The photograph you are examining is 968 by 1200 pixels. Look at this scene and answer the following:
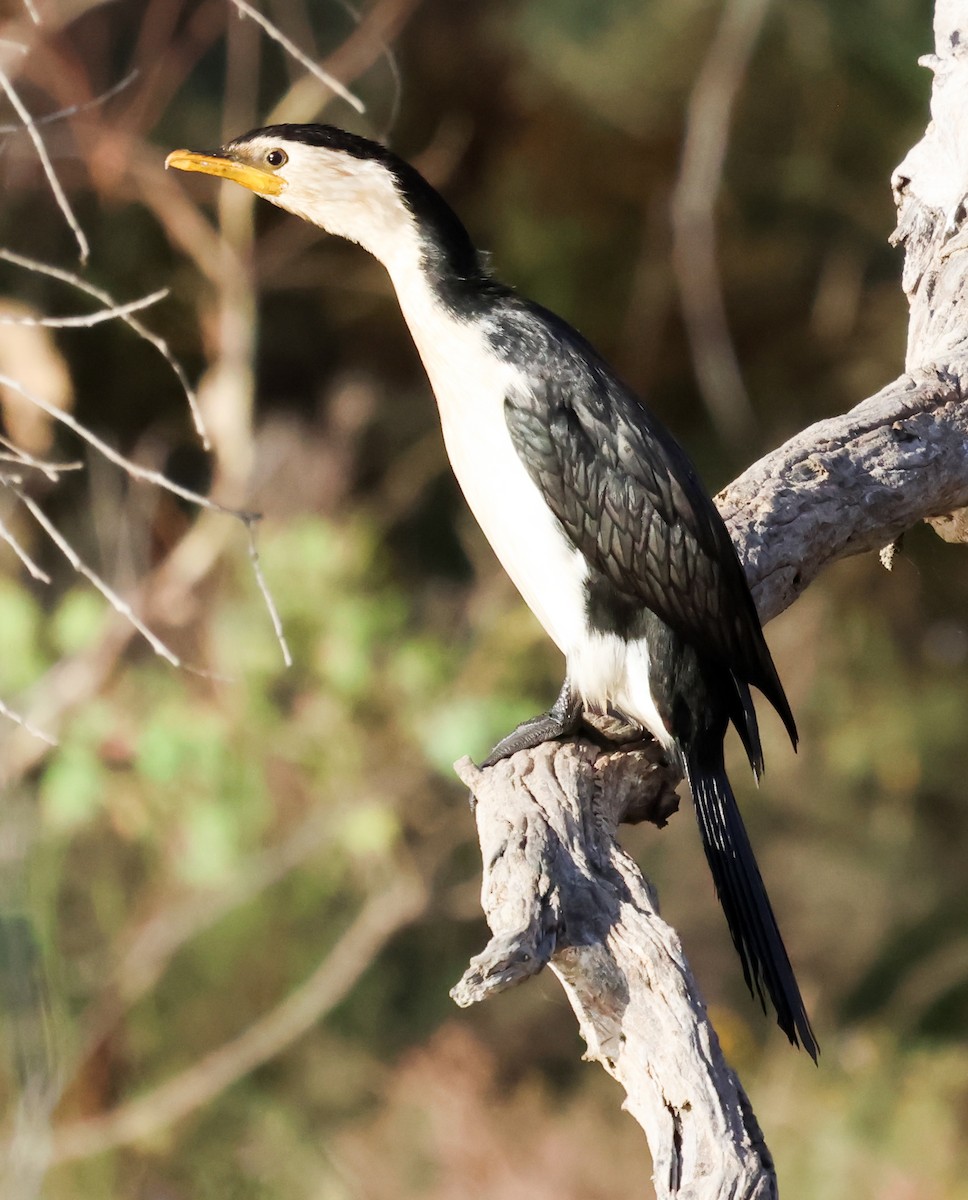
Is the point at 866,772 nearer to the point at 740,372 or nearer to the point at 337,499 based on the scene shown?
the point at 740,372

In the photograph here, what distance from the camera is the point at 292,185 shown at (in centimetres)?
180

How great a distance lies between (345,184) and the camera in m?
1.79

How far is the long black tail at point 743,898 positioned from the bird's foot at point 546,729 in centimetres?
15

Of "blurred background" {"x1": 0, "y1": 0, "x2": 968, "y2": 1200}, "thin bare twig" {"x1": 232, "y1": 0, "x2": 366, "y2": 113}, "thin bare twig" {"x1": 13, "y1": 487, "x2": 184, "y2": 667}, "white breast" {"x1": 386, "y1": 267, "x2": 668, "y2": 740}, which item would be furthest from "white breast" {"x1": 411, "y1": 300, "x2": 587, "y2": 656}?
"blurred background" {"x1": 0, "y1": 0, "x2": 968, "y2": 1200}

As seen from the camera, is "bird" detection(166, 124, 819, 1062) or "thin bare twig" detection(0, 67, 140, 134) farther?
"bird" detection(166, 124, 819, 1062)

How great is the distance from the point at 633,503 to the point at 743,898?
1.51 feet

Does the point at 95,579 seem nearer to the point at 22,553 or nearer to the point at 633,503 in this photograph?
the point at 22,553

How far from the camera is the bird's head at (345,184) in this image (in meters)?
1.77

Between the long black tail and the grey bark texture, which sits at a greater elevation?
the grey bark texture

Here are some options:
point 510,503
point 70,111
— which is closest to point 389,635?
point 510,503

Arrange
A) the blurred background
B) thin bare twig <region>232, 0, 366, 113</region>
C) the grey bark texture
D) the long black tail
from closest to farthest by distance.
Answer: the grey bark texture
thin bare twig <region>232, 0, 366, 113</region>
the long black tail
the blurred background

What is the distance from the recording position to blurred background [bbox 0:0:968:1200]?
3344 mm

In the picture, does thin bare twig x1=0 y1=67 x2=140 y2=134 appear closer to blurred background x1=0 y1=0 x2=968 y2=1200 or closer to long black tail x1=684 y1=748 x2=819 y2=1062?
long black tail x1=684 y1=748 x2=819 y2=1062

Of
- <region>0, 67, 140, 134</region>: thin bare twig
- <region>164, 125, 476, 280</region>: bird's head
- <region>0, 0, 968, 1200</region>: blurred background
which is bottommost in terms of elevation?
<region>0, 0, 968, 1200</region>: blurred background
